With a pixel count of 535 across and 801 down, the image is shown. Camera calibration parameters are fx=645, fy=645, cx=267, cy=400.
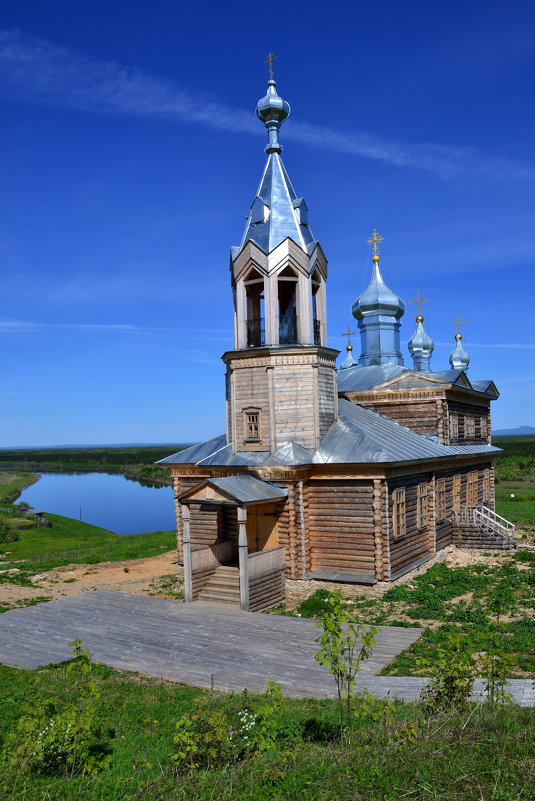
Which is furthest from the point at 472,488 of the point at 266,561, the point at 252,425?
the point at 266,561

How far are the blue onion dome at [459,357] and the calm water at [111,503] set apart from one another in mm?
30054

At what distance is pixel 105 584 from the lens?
20.5m

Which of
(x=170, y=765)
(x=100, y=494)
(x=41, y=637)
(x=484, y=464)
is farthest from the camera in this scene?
(x=100, y=494)

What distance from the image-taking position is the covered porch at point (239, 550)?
16.1 meters

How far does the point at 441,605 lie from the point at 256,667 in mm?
6077

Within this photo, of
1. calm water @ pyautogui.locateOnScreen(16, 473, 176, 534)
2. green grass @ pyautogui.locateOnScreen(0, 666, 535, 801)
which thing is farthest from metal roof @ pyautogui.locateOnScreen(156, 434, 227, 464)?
calm water @ pyautogui.locateOnScreen(16, 473, 176, 534)

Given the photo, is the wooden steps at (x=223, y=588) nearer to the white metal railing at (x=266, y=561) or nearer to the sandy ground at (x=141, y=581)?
the white metal railing at (x=266, y=561)

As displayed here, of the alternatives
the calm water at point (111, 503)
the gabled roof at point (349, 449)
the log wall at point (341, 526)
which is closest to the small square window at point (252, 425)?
the gabled roof at point (349, 449)

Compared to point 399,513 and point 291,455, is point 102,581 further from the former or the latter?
point 399,513

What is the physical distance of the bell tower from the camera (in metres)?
19.3

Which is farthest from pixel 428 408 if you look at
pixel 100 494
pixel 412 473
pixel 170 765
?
pixel 100 494

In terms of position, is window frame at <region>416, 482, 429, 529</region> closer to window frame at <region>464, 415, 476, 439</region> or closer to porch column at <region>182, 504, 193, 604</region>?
window frame at <region>464, 415, 476, 439</region>

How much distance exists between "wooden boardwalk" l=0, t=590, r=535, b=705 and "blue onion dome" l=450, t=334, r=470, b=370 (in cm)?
2621

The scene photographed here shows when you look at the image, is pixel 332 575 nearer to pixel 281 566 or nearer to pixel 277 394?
pixel 281 566
